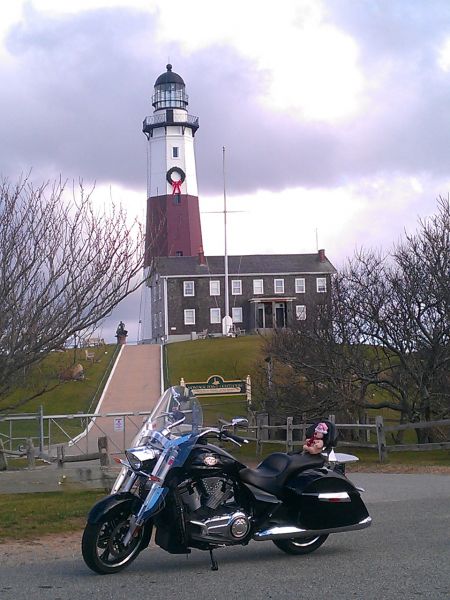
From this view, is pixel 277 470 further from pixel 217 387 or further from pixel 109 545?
pixel 217 387

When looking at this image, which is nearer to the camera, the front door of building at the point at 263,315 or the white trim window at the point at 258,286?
the front door of building at the point at 263,315

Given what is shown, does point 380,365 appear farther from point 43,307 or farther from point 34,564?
point 34,564

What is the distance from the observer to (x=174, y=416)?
862 cm

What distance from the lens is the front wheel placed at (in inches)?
311

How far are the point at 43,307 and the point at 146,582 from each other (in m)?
6.15

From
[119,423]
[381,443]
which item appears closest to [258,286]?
[119,423]

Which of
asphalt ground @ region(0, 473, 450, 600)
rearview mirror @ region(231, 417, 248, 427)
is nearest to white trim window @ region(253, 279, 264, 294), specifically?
asphalt ground @ region(0, 473, 450, 600)

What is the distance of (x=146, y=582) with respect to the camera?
307 inches

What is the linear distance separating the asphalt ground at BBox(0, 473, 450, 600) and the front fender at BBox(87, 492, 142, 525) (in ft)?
1.77

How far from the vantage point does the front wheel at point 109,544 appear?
25.9 ft

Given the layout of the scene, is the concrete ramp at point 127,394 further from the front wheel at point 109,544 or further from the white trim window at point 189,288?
the front wheel at point 109,544

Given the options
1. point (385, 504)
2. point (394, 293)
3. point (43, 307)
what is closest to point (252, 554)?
point (385, 504)

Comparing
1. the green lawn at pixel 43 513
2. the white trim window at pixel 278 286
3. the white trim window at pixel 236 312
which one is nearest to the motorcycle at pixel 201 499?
the green lawn at pixel 43 513

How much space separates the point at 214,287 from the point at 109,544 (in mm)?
72433
